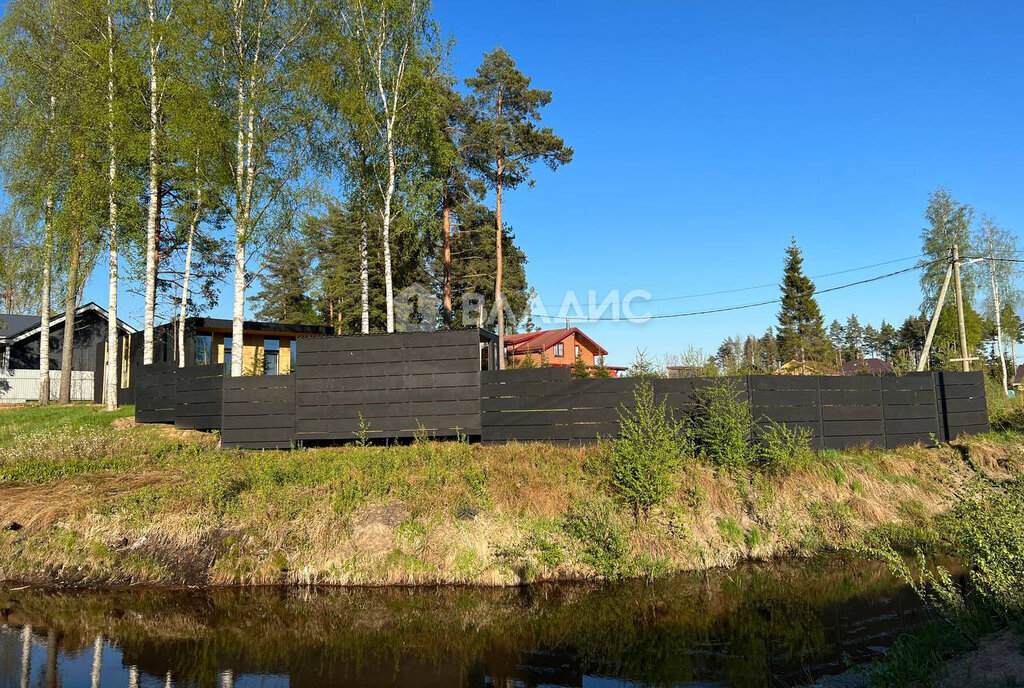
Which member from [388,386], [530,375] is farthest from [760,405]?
[388,386]

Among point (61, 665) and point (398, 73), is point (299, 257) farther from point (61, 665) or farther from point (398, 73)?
point (61, 665)

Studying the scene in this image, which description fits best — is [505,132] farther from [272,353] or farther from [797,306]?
[797,306]

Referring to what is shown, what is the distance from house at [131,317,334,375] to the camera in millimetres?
21016

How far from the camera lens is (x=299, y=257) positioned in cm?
4553

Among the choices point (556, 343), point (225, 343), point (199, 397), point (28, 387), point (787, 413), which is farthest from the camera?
point (556, 343)

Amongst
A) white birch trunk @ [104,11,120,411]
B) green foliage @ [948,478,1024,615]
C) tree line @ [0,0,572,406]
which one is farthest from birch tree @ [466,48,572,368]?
green foliage @ [948,478,1024,615]

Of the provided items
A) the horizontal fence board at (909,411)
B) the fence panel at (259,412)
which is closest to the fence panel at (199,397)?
the fence panel at (259,412)

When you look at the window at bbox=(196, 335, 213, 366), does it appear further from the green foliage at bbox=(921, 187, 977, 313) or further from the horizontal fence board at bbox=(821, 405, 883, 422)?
the green foliage at bbox=(921, 187, 977, 313)

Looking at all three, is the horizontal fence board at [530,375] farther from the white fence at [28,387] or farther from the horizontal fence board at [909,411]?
the white fence at [28,387]

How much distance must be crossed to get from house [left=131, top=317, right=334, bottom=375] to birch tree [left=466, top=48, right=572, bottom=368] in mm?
8922

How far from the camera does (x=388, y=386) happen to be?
12477 mm

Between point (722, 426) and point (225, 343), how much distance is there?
67.7ft

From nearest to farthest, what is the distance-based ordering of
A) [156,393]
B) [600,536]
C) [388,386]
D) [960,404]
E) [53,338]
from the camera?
[600,536]
[388,386]
[960,404]
[156,393]
[53,338]

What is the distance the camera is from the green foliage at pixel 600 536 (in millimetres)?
8359
